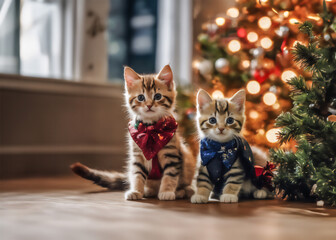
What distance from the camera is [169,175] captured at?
1.52 m

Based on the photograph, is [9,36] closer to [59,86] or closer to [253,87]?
[59,86]

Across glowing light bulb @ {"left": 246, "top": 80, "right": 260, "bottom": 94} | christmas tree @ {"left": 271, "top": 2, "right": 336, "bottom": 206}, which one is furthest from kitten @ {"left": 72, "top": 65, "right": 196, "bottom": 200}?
glowing light bulb @ {"left": 246, "top": 80, "right": 260, "bottom": 94}

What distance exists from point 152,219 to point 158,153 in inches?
15.2

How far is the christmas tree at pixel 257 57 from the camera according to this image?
2.12 m

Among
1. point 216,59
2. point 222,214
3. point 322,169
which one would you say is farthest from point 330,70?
point 216,59

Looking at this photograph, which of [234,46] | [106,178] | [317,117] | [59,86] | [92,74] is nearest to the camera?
[317,117]

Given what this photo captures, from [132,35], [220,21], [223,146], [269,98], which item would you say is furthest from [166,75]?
[132,35]

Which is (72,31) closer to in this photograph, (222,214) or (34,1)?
(34,1)

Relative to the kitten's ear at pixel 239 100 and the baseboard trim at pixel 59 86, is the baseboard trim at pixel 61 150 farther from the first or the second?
the kitten's ear at pixel 239 100

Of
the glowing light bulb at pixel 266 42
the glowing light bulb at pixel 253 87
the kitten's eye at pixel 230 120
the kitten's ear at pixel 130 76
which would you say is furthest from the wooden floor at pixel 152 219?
the glowing light bulb at pixel 266 42

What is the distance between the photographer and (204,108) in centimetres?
150

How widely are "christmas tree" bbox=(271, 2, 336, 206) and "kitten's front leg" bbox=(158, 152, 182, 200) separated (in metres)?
0.41

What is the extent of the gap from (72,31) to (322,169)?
1960 mm

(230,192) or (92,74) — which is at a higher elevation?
(92,74)
